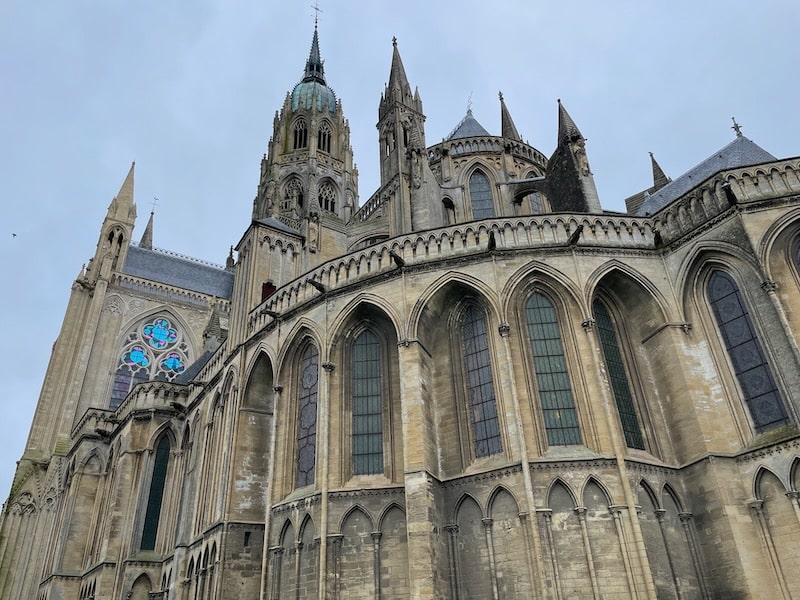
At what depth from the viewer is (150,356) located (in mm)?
35594

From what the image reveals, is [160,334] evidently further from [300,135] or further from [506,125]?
[506,125]

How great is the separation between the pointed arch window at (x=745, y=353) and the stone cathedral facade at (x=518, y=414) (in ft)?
0.15

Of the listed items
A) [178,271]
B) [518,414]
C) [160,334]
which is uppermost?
[178,271]

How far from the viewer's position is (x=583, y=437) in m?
13.4

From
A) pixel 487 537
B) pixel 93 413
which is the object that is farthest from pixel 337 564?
pixel 93 413

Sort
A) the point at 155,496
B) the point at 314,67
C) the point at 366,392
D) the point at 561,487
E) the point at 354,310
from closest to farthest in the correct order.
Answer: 1. the point at 561,487
2. the point at 366,392
3. the point at 354,310
4. the point at 155,496
5. the point at 314,67

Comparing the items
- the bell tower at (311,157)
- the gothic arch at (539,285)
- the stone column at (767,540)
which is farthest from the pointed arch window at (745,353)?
the bell tower at (311,157)

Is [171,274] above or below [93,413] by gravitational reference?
above

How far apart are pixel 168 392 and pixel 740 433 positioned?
19817 mm

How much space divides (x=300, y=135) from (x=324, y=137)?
69.0 inches

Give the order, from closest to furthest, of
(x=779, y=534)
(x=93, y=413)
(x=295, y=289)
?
(x=779, y=534) < (x=295, y=289) < (x=93, y=413)

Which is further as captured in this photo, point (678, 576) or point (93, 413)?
point (93, 413)

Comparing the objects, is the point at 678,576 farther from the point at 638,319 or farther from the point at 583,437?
the point at 638,319

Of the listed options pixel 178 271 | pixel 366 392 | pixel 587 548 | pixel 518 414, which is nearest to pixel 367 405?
pixel 366 392
